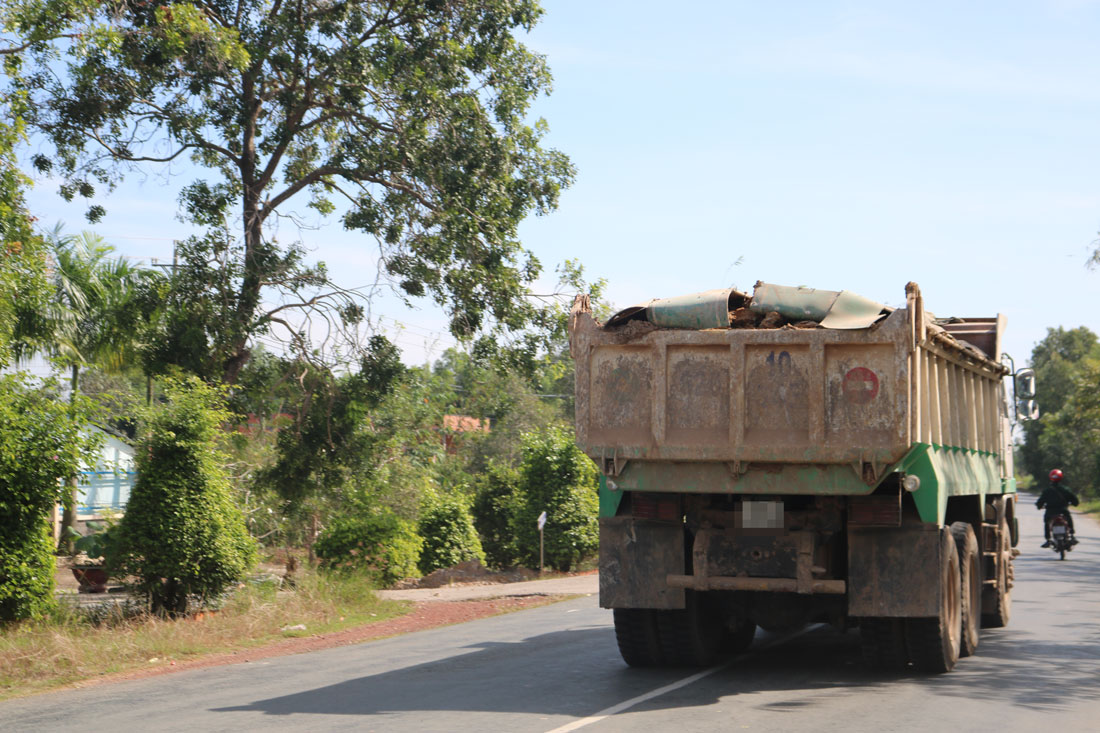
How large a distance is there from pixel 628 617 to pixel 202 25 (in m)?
11.0

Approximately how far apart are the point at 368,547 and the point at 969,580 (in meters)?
11.1

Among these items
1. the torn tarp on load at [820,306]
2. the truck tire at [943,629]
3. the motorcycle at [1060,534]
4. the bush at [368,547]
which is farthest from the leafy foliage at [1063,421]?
the torn tarp on load at [820,306]

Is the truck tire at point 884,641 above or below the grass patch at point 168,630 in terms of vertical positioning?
above

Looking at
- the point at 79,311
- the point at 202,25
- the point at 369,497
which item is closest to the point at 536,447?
the point at 369,497

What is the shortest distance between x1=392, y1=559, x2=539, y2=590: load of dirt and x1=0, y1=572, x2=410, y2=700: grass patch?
413cm

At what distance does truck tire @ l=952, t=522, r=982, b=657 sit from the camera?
32.0 ft

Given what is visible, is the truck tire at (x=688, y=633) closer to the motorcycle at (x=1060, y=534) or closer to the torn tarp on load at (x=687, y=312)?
the torn tarp on load at (x=687, y=312)

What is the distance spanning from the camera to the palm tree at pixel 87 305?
23138 millimetres

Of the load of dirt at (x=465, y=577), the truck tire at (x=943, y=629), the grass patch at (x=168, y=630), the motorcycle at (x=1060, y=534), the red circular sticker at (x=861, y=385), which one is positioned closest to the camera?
the red circular sticker at (x=861, y=385)

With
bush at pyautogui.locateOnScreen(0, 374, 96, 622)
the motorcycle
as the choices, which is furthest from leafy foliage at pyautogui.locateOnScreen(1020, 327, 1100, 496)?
bush at pyautogui.locateOnScreen(0, 374, 96, 622)

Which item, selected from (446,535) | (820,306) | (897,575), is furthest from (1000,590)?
(446,535)

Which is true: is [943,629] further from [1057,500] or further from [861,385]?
[1057,500]

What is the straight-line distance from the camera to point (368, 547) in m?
18.7

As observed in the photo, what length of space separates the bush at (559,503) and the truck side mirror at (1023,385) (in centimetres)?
1037
